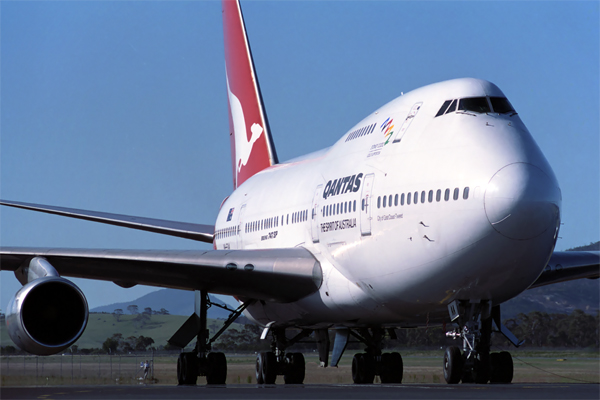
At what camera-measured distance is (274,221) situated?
770 inches

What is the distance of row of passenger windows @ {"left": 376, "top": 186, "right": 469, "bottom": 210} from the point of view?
12.8 metres

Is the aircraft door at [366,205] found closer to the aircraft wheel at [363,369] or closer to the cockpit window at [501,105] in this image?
the cockpit window at [501,105]

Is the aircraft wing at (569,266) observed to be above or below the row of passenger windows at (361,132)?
below

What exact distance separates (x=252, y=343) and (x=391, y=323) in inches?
631

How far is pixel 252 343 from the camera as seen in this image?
105 feet

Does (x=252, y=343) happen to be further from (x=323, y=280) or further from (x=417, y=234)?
(x=417, y=234)

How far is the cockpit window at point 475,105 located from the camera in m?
14.0

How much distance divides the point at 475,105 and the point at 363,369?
7501 mm

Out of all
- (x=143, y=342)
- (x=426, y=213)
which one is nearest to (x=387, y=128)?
(x=426, y=213)

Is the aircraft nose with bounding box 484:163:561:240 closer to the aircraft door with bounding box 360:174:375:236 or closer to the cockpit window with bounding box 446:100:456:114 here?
the cockpit window with bounding box 446:100:456:114

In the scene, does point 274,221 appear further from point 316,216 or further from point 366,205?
point 366,205

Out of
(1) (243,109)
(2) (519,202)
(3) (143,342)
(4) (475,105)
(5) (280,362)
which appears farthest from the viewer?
(3) (143,342)

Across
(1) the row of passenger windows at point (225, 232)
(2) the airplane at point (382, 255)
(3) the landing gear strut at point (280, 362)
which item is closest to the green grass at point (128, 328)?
(1) the row of passenger windows at point (225, 232)

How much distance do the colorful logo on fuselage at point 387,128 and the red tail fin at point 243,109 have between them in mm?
10314
